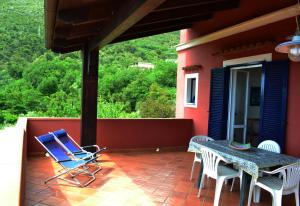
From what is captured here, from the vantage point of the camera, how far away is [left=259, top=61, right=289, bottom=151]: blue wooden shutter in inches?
203

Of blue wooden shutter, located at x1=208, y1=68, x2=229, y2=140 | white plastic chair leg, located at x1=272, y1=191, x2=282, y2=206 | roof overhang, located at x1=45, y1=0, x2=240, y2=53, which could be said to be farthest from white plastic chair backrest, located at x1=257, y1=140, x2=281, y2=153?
roof overhang, located at x1=45, y1=0, x2=240, y2=53

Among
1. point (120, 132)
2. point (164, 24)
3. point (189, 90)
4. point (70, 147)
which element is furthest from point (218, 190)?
point (189, 90)

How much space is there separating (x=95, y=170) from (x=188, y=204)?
7.08 ft

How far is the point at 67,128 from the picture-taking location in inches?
272

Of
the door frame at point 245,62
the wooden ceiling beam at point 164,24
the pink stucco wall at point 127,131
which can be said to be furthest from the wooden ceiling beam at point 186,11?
the pink stucco wall at point 127,131

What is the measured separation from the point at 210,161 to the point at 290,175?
0.98m

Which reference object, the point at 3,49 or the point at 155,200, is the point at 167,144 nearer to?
the point at 155,200

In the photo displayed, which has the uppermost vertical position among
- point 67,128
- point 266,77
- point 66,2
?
point 66,2

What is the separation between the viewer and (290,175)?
3.45m

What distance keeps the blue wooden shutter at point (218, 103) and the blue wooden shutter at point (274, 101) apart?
1.26 metres

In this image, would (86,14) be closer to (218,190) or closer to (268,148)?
(218,190)

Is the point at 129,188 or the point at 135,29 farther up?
the point at 135,29

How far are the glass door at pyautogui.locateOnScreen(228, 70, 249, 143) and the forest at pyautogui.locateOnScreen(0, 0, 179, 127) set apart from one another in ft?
27.6

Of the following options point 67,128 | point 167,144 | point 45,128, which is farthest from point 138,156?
point 45,128
